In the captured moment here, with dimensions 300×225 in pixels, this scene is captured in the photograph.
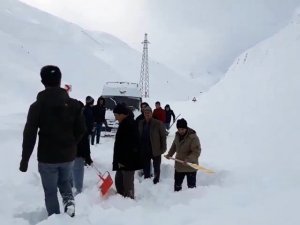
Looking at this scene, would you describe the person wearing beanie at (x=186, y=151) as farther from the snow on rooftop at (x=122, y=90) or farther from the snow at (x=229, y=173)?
the snow on rooftop at (x=122, y=90)

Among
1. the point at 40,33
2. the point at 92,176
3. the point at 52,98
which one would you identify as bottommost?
the point at 92,176

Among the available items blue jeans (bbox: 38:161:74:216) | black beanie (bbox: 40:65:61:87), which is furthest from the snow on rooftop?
black beanie (bbox: 40:65:61:87)

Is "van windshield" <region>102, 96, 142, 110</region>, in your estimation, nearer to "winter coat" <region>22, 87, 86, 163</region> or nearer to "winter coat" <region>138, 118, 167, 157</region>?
"winter coat" <region>138, 118, 167, 157</region>

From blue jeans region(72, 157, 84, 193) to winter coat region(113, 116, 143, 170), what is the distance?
1251mm

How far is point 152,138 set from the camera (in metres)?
9.23

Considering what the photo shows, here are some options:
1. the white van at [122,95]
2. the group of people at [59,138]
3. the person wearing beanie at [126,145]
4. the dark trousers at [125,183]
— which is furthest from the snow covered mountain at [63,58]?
the group of people at [59,138]

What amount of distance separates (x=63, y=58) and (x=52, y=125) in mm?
109472

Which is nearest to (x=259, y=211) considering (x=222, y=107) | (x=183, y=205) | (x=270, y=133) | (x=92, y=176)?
(x=183, y=205)

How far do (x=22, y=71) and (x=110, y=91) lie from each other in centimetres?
4737

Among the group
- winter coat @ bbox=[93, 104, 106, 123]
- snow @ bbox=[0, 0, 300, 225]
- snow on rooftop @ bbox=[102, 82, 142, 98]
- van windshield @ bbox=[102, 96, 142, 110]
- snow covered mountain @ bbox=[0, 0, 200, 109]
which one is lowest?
snow @ bbox=[0, 0, 300, 225]

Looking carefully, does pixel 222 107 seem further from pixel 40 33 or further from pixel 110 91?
pixel 40 33

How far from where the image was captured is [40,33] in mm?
130875

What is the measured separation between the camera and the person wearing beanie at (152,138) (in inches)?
363

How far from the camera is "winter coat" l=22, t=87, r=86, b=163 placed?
5.04 metres
